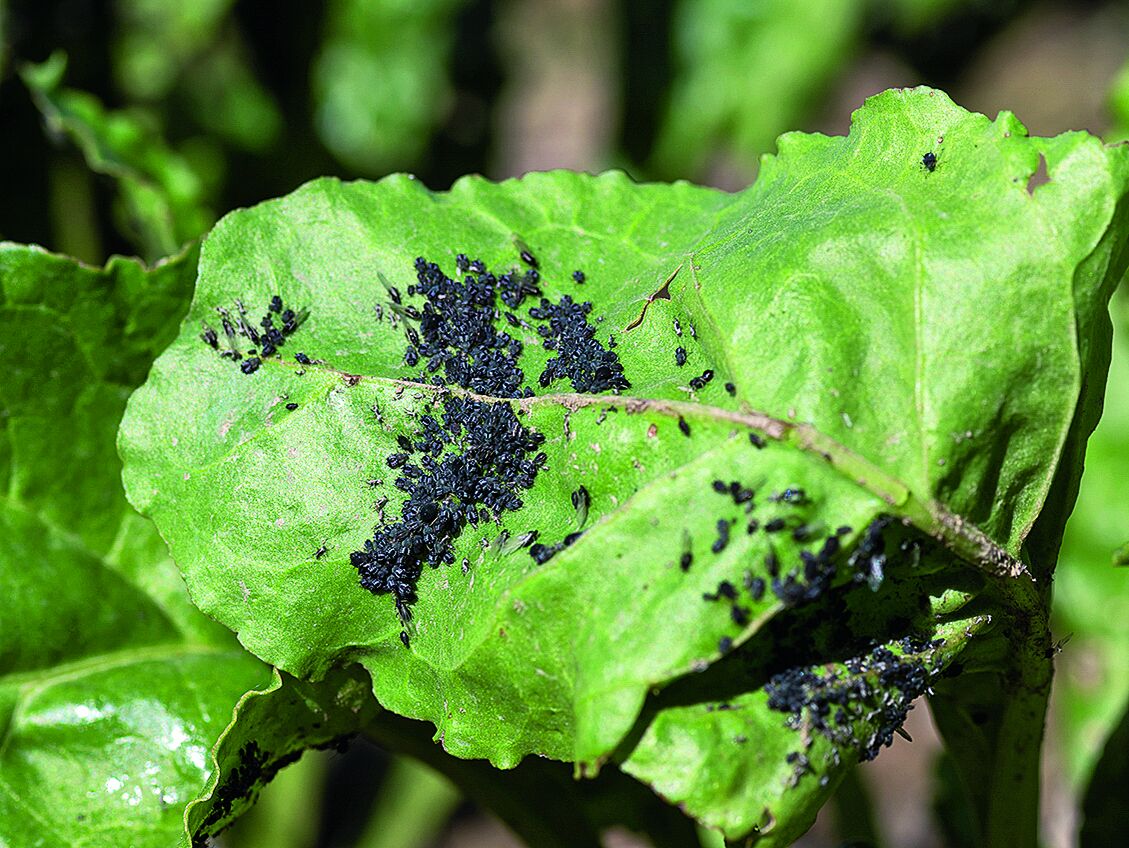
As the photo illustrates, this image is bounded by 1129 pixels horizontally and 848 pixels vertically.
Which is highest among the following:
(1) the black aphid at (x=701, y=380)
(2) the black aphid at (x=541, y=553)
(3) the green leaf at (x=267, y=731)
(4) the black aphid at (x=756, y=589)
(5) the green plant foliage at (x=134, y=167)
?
(5) the green plant foliage at (x=134, y=167)

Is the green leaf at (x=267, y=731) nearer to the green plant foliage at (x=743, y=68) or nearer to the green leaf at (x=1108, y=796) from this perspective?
the green leaf at (x=1108, y=796)

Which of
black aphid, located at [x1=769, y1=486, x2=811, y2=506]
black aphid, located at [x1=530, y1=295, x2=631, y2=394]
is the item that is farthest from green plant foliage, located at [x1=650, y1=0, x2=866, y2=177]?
black aphid, located at [x1=769, y1=486, x2=811, y2=506]

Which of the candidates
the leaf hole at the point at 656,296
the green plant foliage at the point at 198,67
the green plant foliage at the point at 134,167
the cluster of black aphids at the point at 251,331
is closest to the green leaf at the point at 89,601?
the cluster of black aphids at the point at 251,331

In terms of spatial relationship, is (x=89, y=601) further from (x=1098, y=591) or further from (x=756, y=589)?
(x=1098, y=591)

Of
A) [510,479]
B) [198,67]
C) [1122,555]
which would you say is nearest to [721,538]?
[510,479]

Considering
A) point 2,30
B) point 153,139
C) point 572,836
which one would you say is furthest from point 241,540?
point 2,30
